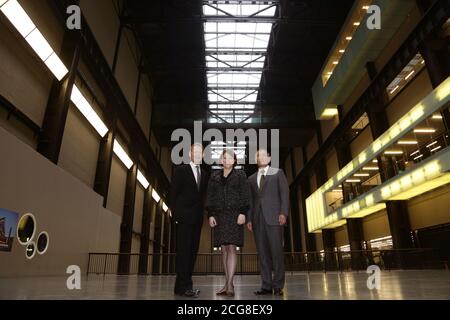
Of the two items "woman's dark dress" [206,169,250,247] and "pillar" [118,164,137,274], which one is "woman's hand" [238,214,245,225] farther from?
"pillar" [118,164,137,274]

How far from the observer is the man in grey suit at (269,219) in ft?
14.3

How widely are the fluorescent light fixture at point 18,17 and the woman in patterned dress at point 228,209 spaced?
Result: 10.1 m

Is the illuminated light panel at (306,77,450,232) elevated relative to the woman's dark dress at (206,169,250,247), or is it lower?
elevated

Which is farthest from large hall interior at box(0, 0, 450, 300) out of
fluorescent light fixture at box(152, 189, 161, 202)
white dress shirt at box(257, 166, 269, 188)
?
white dress shirt at box(257, 166, 269, 188)

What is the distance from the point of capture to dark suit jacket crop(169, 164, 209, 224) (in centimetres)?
437

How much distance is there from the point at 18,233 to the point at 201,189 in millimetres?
7736

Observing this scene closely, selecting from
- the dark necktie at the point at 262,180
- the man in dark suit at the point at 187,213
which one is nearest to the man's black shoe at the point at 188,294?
the man in dark suit at the point at 187,213

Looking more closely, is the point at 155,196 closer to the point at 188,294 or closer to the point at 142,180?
the point at 142,180

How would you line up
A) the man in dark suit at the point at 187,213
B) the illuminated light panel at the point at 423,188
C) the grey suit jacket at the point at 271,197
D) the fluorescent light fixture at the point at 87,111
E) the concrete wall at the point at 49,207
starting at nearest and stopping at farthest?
1. the man in dark suit at the point at 187,213
2. the grey suit jacket at the point at 271,197
3. the concrete wall at the point at 49,207
4. the illuminated light panel at the point at 423,188
5. the fluorescent light fixture at the point at 87,111

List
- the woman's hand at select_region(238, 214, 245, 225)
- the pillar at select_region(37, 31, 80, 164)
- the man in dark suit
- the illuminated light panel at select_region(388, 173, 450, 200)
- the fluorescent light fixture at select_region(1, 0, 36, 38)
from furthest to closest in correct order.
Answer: the illuminated light panel at select_region(388, 173, 450, 200) < the pillar at select_region(37, 31, 80, 164) < the fluorescent light fixture at select_region(1, 0, 36, 38) < the woman's hand at select_region(238, 214, 245, 225) < the man in dark suit

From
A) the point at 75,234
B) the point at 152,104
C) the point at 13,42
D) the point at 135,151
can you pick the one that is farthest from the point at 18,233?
the point at 152,104

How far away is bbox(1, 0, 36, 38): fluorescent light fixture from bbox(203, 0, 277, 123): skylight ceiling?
10.9m

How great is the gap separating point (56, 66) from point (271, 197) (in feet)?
39.0

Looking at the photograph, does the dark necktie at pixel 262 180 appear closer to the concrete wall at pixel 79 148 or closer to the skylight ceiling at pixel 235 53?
the concrete wall at pixel 79 148
